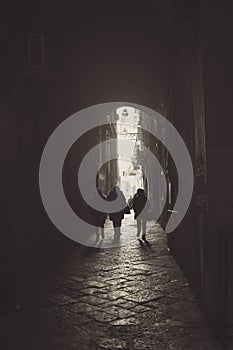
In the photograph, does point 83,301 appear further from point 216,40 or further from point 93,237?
point 93,237

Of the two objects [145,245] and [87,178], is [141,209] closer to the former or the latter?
[145,245]

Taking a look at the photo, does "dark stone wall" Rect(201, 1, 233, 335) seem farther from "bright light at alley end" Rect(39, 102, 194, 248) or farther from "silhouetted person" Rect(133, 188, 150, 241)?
"silhouetted person" Rect(133, 188, 150, 241)

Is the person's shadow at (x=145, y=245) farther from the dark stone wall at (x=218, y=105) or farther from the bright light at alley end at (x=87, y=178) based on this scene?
the dark stone wall at (x=218, y=105)

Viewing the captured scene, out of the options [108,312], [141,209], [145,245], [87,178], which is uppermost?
[87,178]

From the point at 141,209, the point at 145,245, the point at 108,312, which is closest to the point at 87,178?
the point at 141,209

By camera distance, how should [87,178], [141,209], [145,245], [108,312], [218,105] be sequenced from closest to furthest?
1. [218,105]
2. [108,312]
3. [145,245]
4. [141,209]
5. [87,178]

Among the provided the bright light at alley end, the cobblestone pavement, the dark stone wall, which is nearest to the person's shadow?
the bright light at alley end

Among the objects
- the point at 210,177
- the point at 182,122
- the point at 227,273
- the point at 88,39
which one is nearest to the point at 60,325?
the point at 227,273

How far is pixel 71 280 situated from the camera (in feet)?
21.7

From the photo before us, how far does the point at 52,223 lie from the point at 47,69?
357cm

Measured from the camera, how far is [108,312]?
481 centimetres

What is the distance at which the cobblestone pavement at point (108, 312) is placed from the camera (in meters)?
3.86

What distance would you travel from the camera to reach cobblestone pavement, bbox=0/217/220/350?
12.7ft

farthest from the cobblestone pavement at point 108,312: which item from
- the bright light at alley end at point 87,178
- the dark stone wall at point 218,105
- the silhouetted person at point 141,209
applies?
the silhouetted person at point 141,209
